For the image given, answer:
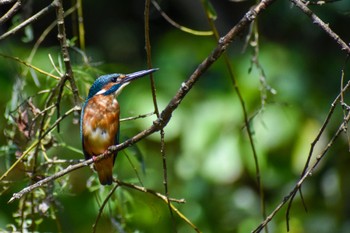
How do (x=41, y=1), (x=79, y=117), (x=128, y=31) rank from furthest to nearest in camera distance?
(x=128, y=31) < (x=41, y=1) < (x=79, y=117)

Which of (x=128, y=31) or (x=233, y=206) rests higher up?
(x=128, y=31)

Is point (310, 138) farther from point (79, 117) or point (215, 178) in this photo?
point (79, 117)

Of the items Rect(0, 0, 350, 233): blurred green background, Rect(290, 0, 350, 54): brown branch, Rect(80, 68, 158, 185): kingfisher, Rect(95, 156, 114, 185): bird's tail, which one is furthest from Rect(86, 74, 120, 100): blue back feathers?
Rect(290, 0, 350, 54): brown branch

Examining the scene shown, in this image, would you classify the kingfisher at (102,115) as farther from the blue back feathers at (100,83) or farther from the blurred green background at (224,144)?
the blurred green background at (224,144)

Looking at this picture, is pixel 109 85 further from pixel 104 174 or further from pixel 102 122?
pixel 104 174

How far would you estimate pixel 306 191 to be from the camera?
4.01m

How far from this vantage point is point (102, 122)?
2676 mm

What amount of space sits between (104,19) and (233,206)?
90.3 inches

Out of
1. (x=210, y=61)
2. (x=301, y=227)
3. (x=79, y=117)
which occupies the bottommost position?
Result: (x=301, y=227)

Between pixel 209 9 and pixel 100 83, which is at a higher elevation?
pixel 209 9

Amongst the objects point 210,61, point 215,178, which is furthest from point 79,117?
point 215,178

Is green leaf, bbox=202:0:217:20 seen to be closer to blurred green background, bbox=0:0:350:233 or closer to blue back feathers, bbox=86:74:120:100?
blue back feathers, bbox=86:74:120:100

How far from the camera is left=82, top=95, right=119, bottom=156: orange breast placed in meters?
2.66

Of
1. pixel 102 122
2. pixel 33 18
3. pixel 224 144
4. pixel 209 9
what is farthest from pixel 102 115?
pixel 224 144
